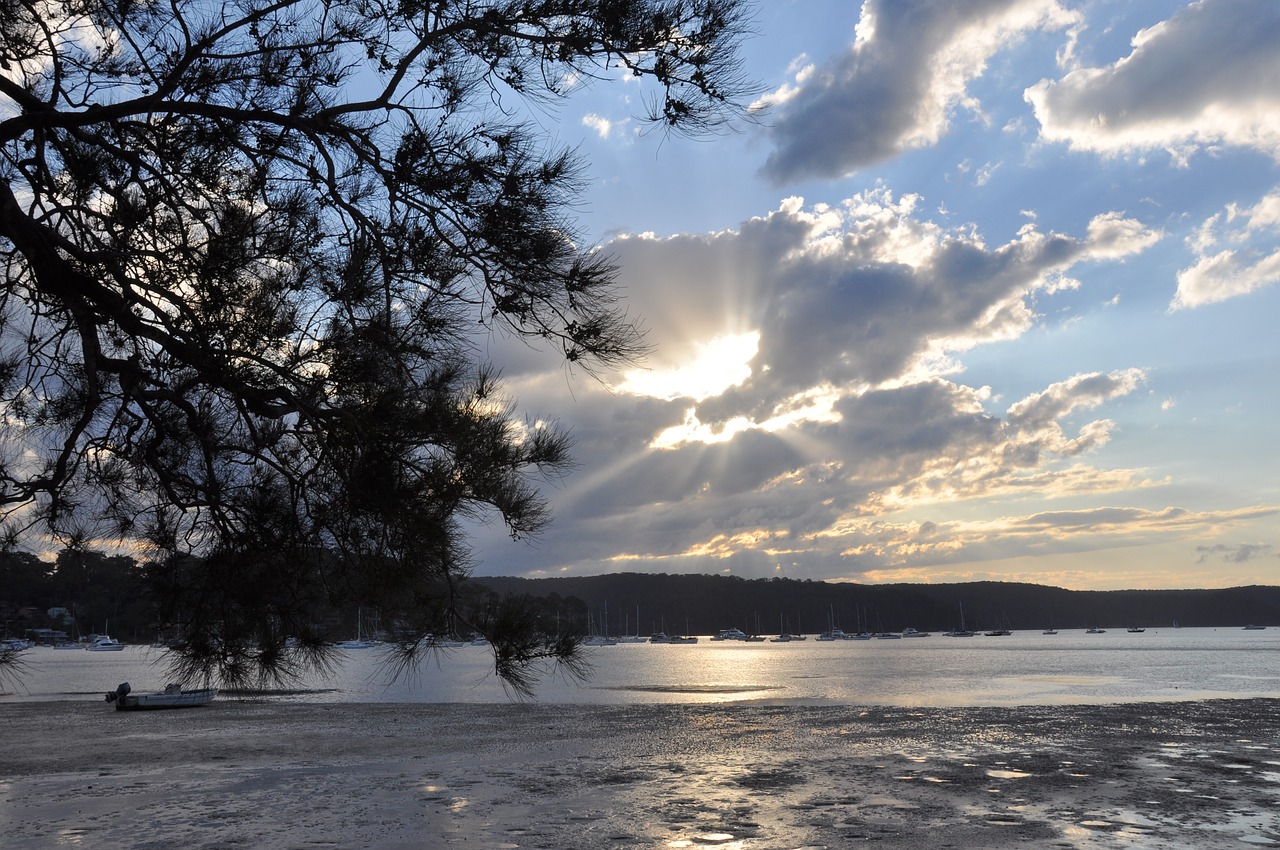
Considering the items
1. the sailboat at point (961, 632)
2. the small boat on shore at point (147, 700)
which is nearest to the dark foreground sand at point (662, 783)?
the small boat on shore at point (147, 700)

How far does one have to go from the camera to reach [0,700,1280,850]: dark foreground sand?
8.42 m

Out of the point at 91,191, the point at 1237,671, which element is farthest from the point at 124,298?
the point at 1237,671

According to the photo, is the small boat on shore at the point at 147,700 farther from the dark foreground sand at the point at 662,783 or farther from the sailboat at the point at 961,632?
the sailboat at the point at 961,632

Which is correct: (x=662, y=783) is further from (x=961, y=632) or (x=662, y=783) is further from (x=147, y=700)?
(x=961, y=632)

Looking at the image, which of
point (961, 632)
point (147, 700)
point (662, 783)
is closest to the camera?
point (662, 783)

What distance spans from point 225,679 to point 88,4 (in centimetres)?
296

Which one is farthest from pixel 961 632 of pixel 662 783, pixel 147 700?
pixel 662 783

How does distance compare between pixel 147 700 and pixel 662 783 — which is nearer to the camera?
pixel 662 783

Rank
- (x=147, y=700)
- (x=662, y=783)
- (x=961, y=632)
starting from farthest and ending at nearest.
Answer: (x=961, y=632), (x=147, y=700), (x=662, y=783)

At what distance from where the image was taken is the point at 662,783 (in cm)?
1152

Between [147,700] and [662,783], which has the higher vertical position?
[662,783]

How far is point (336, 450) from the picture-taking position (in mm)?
3746

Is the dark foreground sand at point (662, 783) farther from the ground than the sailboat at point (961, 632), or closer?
farther from the ground

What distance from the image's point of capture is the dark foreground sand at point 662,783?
8422 mm
